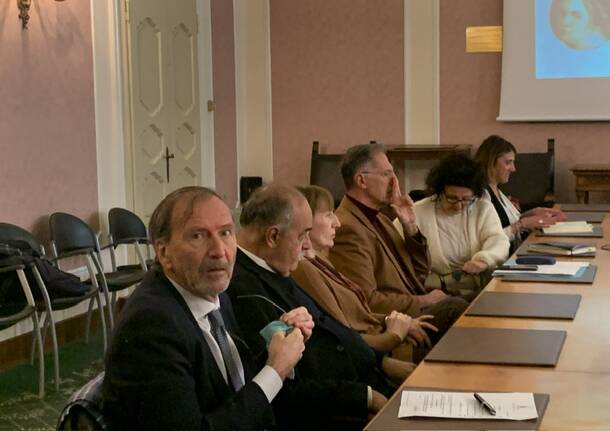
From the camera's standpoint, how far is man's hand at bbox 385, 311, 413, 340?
11.6ft

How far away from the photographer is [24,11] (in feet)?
18.4

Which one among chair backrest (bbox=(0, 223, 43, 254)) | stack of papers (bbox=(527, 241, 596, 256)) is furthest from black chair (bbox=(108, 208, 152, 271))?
stack of papers (bbox=(527, 241, 596, 256))

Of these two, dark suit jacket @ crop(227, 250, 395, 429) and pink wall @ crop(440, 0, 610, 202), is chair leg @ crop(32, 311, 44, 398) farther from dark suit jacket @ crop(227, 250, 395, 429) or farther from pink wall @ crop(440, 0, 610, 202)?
pink wall @ crop(440, 0, 610, 202)

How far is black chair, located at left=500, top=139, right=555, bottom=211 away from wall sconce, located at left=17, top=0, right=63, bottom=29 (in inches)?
166

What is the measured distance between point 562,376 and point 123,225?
4311mm

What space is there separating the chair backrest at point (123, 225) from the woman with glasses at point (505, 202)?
7.47 ft

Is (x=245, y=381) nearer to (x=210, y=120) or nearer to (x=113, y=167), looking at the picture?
(x=113, y=167)

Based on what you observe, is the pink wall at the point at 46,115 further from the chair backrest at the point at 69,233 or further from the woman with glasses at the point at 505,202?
the woman with glasses at the point at 505,202

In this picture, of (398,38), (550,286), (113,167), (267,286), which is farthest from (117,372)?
(398,38)

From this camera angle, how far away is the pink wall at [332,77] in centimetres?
882

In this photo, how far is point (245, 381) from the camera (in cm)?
240

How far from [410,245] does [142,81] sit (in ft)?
10.7

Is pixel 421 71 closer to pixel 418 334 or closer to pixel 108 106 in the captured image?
pixel 108 106

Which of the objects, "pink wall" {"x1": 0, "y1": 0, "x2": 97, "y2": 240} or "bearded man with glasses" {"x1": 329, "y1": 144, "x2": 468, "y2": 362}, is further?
"pink wall" {"x1": 0, "y1": 0, "x2": 97, "y2": 240}
